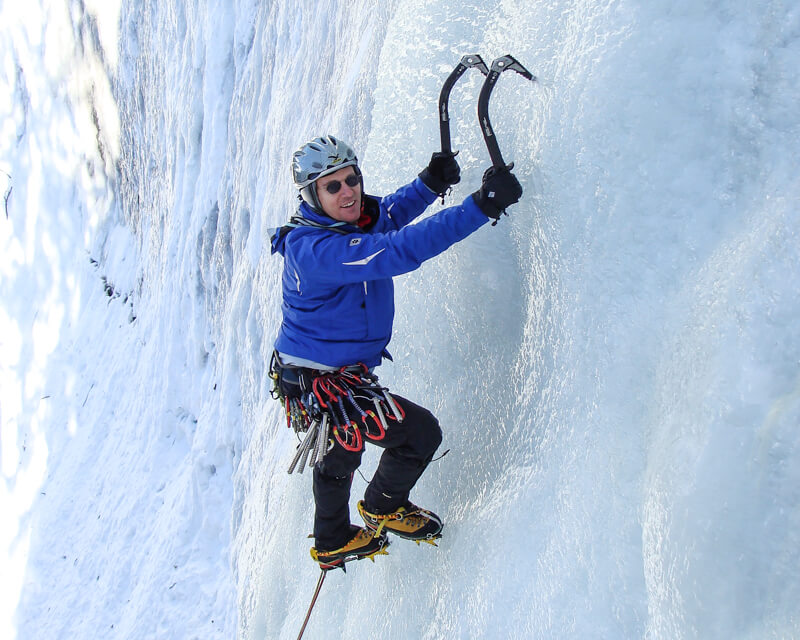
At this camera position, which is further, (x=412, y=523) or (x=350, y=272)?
(x=412, y=523)

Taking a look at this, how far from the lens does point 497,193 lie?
65.9 inches

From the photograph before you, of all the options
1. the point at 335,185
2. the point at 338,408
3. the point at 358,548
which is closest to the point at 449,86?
the point at 335,185

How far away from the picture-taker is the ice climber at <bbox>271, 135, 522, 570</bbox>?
1.99 m

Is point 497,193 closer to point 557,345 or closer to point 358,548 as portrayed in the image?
point 557,345

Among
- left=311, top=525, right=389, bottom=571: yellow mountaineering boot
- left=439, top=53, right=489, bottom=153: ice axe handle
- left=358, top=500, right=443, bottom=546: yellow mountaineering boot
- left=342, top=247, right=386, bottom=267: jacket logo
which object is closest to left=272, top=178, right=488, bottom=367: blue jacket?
left=342, top=247, right=386, bottom=267: jacket logo

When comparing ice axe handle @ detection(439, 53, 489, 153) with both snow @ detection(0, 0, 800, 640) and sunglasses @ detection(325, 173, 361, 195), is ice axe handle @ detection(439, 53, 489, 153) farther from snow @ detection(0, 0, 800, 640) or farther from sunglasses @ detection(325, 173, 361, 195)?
sunglasses @ detection(325, 173, 361, 195)

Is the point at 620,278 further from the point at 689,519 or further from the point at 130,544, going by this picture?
the point at 130,544

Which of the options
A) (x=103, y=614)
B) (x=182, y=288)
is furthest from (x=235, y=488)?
(x=182, y=288)

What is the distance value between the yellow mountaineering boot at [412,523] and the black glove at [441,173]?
3.27ft

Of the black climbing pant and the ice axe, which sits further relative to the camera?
the black climbing pant

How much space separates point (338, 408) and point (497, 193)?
839mm

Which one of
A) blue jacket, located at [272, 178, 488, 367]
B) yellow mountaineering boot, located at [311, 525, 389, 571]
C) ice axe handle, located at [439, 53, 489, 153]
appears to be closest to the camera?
blue jacket, located at [272, 178, 488, 367]

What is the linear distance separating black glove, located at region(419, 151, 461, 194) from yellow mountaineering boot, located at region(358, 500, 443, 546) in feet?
3.27

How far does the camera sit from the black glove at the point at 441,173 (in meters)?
2.05
